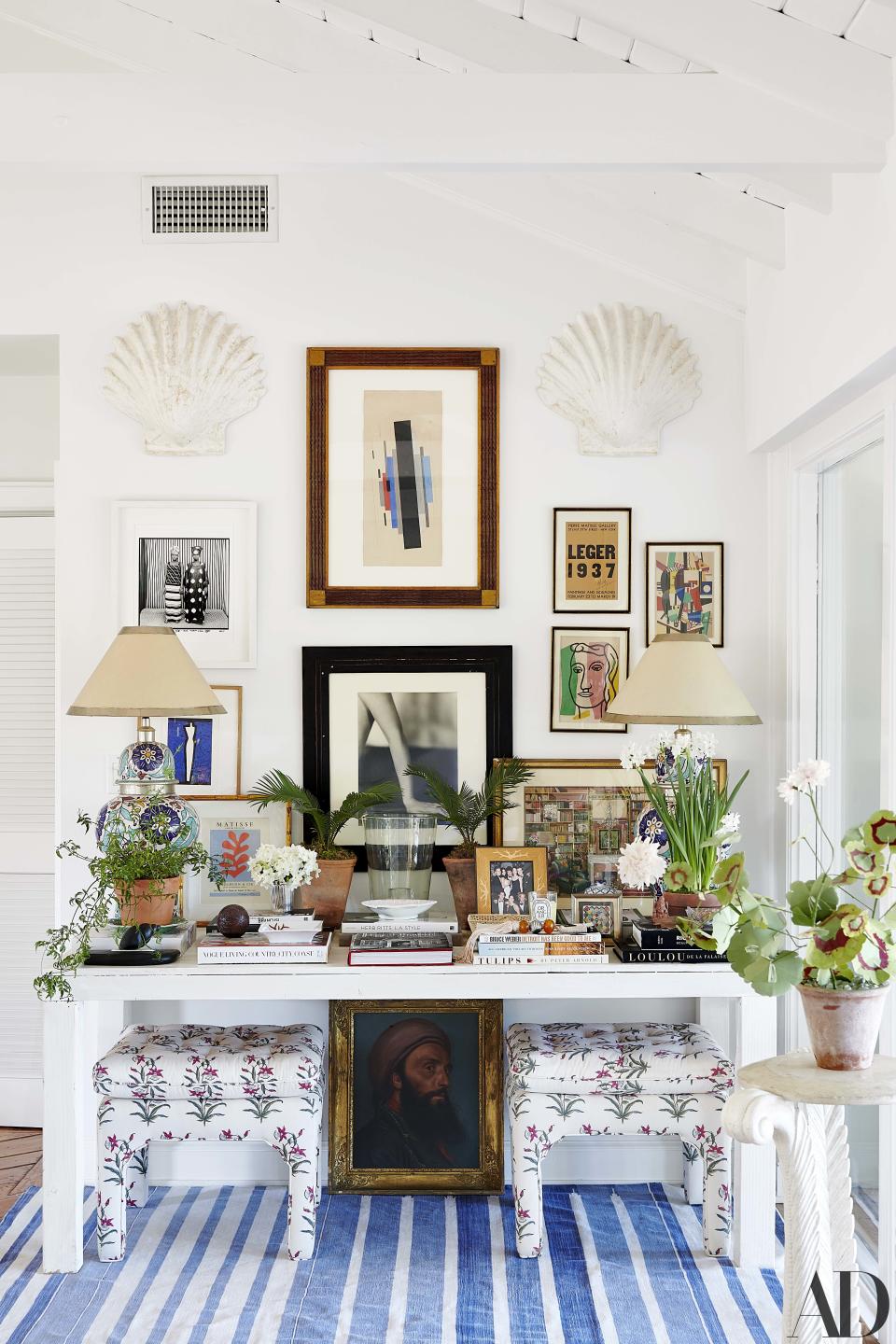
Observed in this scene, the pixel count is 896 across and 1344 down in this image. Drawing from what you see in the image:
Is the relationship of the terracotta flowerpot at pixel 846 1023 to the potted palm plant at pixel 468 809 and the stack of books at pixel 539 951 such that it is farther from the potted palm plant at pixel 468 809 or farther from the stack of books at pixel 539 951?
the potted palm plant at pixel 468 809

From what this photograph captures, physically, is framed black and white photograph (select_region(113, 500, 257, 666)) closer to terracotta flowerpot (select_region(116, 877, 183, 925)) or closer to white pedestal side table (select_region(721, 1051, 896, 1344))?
terracotta flowerpot (select_region(116, 877, 183, 925))

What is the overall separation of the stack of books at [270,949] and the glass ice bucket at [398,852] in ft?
0.98

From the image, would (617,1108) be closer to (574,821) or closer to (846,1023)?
(574,821)

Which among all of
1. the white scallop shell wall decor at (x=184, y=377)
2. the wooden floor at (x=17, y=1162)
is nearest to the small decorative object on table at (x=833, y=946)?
the white scallop shell wall decor at (x=184, y=377)

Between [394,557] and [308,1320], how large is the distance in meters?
1.91

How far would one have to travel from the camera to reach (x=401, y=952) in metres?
2.88

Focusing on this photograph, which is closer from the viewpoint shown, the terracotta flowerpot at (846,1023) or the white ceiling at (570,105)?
the terracotta flowerpot at (846,1023)

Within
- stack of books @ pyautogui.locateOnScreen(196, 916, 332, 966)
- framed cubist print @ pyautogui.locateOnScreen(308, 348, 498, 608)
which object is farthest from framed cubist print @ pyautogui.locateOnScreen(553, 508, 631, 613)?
stack of books @ pyautogui.locateOnScreen(196, 916, 332, 966)

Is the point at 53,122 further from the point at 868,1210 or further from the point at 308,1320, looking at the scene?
the point at 868,1210

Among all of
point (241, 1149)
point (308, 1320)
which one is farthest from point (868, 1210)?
point (241, 1149)

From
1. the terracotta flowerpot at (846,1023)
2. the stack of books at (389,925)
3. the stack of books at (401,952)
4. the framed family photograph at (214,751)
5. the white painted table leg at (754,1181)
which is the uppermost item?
the framed family photograph at (214,751)

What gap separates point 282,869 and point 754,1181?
4.49 feet

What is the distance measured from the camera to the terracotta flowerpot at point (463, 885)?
3209mm

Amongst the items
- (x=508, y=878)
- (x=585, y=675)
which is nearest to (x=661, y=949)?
(x=508, y=878)
